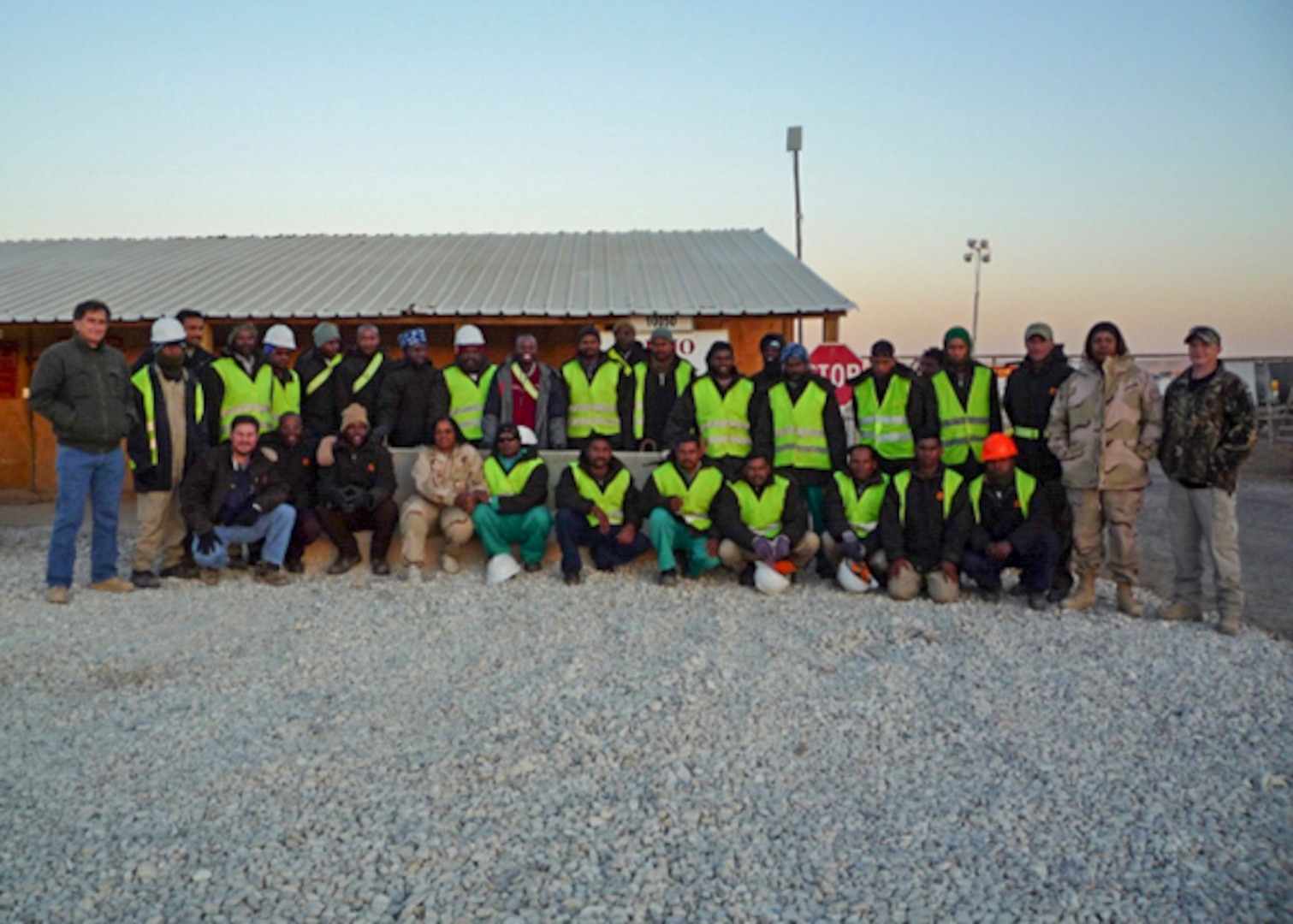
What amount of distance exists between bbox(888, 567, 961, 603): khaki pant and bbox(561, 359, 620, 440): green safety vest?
9.36 feet

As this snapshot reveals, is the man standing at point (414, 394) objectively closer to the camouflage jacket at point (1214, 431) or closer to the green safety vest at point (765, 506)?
the green safety vest at point (765, 506)

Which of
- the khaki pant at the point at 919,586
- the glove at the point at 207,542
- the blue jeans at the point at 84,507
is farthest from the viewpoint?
the glove at the point at 207,542

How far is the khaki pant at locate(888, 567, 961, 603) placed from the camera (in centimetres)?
766

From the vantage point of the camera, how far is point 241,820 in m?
4.11

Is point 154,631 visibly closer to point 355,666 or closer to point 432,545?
point 355,666

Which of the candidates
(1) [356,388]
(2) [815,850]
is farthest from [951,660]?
(1) [356,388]

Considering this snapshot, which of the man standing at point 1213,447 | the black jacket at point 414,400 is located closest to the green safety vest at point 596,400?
the black jacket at point 414,400

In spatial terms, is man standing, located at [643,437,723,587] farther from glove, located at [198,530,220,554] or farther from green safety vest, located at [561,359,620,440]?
glove, located at [198,530,220,554]

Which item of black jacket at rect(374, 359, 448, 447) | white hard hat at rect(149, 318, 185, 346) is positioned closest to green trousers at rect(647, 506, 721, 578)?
black jacket at rect(374, 359, 448, 447)

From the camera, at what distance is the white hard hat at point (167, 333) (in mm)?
8039

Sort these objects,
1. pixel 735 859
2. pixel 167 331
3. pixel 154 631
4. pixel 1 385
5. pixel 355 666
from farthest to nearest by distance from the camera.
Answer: pixel 1 385
pixel 167 331
pixel 154 631
pixel 355 666
pixel 735 859

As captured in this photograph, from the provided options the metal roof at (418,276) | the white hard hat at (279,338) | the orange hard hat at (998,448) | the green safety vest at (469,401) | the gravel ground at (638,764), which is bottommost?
the gravel ground at (638,764)

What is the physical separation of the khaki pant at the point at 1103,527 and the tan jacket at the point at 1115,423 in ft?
0.30

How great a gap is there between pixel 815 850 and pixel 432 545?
5.85m
